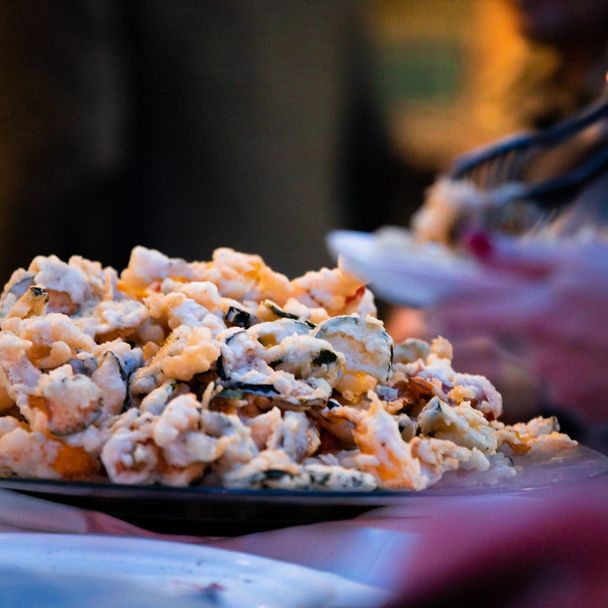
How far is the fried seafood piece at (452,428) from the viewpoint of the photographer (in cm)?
40

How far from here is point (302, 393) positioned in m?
0.39

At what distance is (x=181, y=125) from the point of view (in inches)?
57.8

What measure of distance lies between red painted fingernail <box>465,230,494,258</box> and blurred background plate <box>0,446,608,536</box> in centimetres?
76

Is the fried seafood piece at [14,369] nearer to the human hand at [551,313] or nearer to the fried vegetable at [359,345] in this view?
the fried vegetable at [359,345]

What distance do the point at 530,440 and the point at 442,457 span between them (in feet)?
0.30

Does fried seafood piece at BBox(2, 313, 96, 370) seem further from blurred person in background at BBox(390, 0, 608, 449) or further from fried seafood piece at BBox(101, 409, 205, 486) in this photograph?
blurred person in background at BBox(390, 0, 608, 449)

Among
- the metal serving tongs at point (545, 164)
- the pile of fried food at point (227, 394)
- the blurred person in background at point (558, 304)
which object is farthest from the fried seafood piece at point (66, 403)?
the metal serving tongs at point (545, 164)

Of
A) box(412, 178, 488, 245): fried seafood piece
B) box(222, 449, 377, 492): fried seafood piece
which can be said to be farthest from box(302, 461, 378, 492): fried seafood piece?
box(412, 178, 488, 245): fried seafood piece

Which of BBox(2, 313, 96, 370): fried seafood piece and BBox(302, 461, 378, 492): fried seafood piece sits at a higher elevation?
BBox(2, 313, 96, 370): fried seafood piece

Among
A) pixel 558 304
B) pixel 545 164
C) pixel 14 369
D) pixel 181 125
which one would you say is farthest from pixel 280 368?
pixel 181 125

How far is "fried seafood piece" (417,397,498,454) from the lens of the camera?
404mm

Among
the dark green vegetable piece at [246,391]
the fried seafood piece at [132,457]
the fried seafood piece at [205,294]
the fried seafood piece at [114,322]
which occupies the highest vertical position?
the fried seafood piece at [205,294]

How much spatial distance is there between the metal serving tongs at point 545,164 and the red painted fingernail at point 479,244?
0.05 metres

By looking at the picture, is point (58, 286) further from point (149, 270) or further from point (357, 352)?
point (357, 352)
